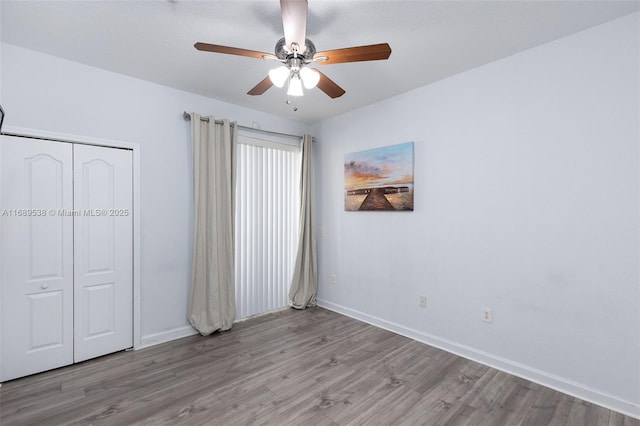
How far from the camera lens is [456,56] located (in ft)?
8.30

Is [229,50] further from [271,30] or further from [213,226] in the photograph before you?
[213,226]

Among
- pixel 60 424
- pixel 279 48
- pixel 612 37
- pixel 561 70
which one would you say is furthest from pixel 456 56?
pixel 60 424

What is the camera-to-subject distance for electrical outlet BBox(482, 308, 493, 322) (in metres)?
2.64

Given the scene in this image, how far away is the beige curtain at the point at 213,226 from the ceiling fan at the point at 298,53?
1384mm

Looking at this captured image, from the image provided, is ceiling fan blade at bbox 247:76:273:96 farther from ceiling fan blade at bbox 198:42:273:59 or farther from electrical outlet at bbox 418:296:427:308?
electrical outlet at bbox 418:296:427:308

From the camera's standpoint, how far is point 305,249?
421 centimetres

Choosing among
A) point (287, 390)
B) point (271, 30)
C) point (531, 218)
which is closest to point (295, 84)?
point (271, 30)

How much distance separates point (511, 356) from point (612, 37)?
99.8 inches

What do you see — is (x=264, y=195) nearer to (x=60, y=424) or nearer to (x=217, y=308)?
(x=217, y=308)

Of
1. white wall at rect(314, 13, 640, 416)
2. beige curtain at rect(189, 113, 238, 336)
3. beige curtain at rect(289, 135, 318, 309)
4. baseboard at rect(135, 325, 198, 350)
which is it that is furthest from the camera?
beige curtain at rect(289, 135, 318, 309)

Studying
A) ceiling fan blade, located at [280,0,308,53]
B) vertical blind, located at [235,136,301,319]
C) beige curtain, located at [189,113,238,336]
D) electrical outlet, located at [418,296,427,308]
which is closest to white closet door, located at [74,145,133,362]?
beige curtain, located at [189,113,238,336]

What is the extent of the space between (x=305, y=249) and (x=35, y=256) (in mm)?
2801

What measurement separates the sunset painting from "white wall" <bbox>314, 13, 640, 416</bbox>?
11cm

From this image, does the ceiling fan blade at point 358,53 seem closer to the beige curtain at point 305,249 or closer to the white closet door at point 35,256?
the beige curtain at point 305,249
